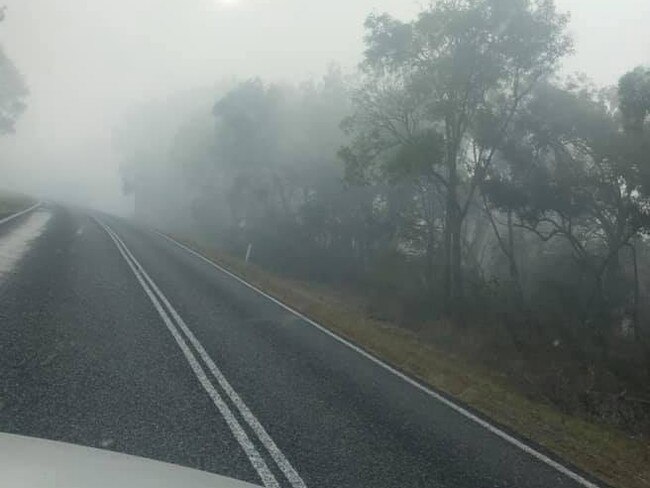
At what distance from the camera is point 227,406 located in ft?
20.7

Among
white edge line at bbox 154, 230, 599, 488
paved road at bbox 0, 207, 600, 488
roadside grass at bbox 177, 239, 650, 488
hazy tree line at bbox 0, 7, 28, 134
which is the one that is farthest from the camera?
hazy tree line at bbox 0, 7, 28, 134

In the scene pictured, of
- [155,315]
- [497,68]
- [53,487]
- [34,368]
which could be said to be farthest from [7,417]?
[497,68]

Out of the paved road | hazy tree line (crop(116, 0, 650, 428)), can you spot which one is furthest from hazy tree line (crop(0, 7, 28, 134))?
the paved road

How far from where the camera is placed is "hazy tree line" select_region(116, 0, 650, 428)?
798 inches

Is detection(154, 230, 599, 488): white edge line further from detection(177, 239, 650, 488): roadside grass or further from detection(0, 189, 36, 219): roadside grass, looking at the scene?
detection(0, 189, 36, 219): roadside grass

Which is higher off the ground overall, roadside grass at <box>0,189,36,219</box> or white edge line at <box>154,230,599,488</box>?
roadside grass at <box>0,189,36,219</box>

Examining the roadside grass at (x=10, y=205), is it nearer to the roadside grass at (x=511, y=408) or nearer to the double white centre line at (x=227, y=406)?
the double white centre line at (x=227, y=406)

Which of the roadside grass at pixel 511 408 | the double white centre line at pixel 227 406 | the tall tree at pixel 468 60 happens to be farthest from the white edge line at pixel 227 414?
the tall tree at pixel 468 60

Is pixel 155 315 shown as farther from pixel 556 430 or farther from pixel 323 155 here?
pixel 323 155

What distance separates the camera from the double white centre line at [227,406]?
4.89 meters

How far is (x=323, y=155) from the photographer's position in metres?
A: 34.2

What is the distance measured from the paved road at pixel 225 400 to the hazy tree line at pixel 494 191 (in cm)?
801

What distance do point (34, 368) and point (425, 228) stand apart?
→ 23.5 m

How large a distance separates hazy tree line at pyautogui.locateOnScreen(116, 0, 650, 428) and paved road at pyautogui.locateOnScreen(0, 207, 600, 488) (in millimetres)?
8010
